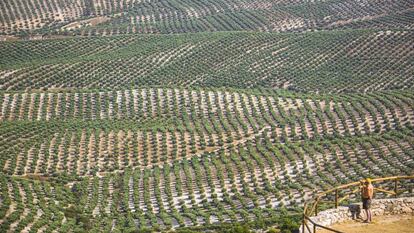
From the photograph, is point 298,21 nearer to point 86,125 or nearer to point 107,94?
point 107,94

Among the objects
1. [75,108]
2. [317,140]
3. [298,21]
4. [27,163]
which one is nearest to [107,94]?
[75,108]

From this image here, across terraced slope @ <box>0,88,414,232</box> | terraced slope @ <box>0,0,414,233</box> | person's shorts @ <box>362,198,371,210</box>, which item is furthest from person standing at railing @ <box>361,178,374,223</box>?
terraced slope @ <box>0,88,414,232</box>

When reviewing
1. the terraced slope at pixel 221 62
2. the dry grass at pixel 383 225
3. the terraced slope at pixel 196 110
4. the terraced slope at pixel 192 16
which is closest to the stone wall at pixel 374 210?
the dry grass at pixel 383 225

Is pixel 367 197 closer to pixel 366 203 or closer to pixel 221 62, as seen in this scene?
pixel 366 203

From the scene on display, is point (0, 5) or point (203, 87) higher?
point (203, 87)

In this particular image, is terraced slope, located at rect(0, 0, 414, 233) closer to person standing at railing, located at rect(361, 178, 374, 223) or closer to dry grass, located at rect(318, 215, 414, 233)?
dry grass, located at rect(318, 215, 414, 233)

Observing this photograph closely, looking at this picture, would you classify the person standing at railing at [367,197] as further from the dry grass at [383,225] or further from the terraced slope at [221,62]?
the terraced slope at [221,62]
